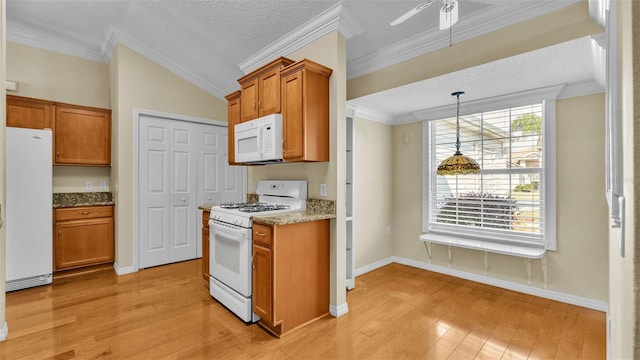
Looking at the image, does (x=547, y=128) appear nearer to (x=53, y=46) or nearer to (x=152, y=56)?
(x=152, y=56)

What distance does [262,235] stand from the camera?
2391 millimetres

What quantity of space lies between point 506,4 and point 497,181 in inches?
79.4

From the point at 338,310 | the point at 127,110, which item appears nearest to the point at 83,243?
the point at 127,110

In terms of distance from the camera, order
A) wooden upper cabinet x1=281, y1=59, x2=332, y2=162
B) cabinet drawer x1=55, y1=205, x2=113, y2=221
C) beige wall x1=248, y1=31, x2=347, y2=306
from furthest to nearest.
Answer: cabinet drawer x1=55, y1=205, x2=113, y2=221 → beige wall x1=248, y1=31, x2=347, y2=306 → wooden upper cabinet x1=281, y1=59, x2=332, y2=162

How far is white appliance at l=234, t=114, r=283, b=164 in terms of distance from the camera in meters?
2.81

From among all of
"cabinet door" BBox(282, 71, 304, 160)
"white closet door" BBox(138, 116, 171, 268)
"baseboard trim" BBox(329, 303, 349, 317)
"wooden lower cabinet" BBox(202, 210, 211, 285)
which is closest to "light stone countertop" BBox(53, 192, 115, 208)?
"white closet door" BBox(138, 116, 171, 268)

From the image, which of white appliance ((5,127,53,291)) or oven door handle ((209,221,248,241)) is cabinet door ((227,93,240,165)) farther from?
white appliance ((5,127,53,291))

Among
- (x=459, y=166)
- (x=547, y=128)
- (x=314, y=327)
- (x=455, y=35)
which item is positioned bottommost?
(x=314, y=327)

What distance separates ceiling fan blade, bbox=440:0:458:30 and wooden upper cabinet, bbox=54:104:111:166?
14.3 feet

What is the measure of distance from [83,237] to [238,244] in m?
2.69

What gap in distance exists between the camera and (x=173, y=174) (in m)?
4.38

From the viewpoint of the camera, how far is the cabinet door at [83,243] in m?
3.71

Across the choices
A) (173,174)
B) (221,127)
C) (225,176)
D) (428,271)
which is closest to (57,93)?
(173,174)

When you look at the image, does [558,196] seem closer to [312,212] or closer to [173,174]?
[312,212]
